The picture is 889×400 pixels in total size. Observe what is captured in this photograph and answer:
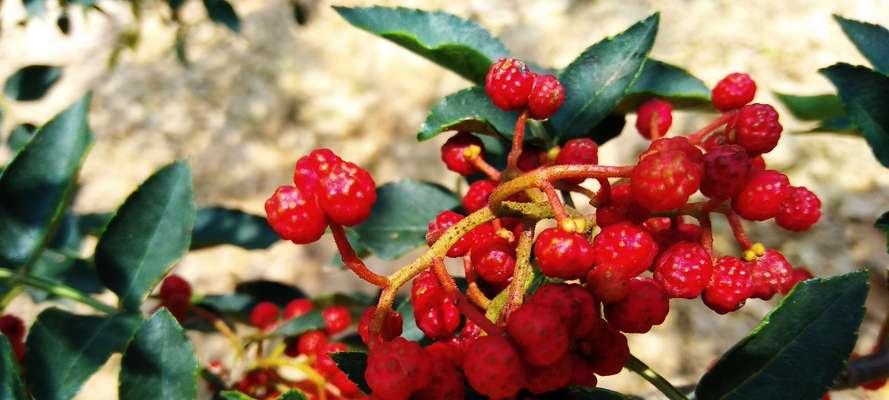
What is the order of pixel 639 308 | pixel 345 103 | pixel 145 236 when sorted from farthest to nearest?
pixel 345 103 → pixel 145 236 → pixel 639 308

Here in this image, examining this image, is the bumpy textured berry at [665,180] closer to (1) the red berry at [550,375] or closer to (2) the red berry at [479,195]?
(1) the red berry at [550,375]

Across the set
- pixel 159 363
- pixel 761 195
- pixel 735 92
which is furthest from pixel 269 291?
pixel 761 195

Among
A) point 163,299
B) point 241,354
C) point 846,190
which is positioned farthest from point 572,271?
point 846,190

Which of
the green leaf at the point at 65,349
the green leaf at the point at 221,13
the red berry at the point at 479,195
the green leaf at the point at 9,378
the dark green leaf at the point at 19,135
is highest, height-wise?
the red berry at the point at 479,195

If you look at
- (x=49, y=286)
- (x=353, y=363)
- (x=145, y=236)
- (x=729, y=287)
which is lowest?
(x=49, y=286)

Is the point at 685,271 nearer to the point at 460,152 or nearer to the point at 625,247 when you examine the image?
the point at 625,247

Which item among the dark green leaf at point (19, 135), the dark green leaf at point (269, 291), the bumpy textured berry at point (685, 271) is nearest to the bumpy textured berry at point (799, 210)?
the bumpy textured berry at point (685, 271)

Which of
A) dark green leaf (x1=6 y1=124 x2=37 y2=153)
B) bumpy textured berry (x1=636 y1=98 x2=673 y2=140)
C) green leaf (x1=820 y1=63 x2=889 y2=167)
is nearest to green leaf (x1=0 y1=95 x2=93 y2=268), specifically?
dark green leaf (x1=6 y1=124 x2=37 y2=153)

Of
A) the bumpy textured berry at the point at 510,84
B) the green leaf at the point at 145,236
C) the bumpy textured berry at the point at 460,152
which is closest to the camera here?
the bumpy textured berry at the point at 510,84
